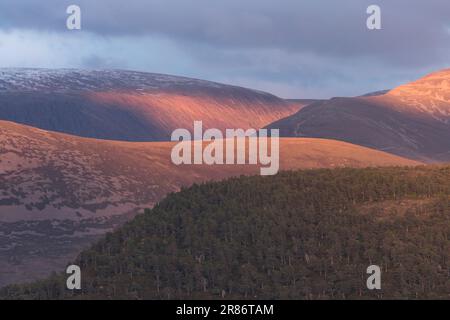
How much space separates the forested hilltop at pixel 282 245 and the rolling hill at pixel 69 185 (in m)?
26.8

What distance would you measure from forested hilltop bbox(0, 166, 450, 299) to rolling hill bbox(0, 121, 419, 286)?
88.1ft

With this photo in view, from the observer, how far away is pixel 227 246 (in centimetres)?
5356

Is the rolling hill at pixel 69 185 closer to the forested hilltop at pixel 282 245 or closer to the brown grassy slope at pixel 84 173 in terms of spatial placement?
the brown grassy slope at pixel 84 173

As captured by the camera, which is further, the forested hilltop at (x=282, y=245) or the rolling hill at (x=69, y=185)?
the rolling hill at (x=69, y=185)

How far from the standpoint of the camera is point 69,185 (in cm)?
11338

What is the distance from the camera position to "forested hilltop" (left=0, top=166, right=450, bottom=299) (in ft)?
161

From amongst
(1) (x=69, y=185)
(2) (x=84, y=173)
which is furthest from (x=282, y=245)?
(2) (x=84, y=173)

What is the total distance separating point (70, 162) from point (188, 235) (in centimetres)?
6841

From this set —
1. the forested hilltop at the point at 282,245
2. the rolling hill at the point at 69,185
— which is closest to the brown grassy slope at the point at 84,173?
the rolling hill at the point at 69,185

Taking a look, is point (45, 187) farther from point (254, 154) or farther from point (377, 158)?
point (377, 158)

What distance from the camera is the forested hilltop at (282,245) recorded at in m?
49.2

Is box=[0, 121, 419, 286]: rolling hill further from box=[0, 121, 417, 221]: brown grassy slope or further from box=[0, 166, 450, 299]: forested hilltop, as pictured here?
box=[0, 166, 450, 299]: forested hilltop

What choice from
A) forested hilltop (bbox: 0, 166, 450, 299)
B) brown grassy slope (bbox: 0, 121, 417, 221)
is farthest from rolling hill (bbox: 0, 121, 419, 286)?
forested hilltop (bbox: 0, 166, 450, 299)
